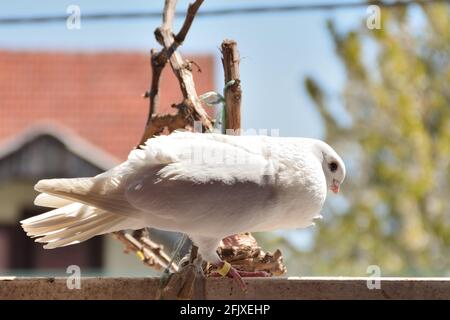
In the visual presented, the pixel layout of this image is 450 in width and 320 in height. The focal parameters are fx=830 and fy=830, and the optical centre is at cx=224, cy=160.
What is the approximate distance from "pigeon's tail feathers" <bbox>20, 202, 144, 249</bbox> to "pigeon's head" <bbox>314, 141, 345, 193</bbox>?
30cm

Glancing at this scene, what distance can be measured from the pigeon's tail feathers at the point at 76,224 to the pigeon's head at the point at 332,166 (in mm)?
300

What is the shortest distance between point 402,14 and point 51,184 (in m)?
7.58

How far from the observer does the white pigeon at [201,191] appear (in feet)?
3.87

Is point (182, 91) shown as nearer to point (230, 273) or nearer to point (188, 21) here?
point (188, 21)

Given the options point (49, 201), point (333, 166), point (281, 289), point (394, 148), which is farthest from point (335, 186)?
point (394, 148)

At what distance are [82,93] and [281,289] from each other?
191 inches

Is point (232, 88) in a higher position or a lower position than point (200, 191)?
higher

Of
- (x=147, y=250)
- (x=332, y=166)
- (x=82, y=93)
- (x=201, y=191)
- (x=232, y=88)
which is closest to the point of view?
(x=201, y=191)

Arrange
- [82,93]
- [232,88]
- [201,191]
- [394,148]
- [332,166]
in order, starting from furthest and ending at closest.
Result: 1. [394,148]
2. [82,93]
3. [232,88]
4. [332,166]
5. [201,191]

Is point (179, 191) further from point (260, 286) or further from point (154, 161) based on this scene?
point (260, 286)

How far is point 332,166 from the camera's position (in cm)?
129

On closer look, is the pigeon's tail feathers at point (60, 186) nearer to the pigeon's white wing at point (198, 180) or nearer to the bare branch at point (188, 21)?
the pigeon's white wing at point (198, 180)

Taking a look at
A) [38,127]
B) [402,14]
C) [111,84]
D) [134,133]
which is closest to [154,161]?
[38,127]
